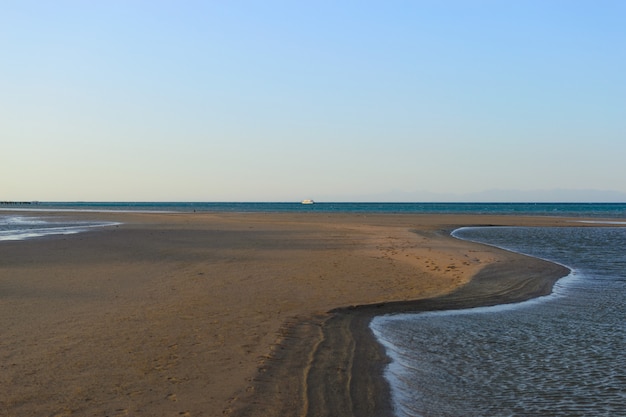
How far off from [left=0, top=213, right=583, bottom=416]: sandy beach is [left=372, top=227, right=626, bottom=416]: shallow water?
0.61 metres

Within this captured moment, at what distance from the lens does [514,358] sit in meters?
9.77

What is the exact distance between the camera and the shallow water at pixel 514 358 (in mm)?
7645

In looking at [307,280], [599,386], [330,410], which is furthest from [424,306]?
[330,410]

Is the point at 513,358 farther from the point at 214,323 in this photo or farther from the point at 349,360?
the point at 214,323

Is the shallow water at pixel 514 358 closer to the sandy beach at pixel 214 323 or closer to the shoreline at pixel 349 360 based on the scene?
the shoreline at pixel 349 360

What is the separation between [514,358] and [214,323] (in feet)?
17.5

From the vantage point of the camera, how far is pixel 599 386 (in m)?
8.34

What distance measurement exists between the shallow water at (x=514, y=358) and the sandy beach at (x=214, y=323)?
611 mm

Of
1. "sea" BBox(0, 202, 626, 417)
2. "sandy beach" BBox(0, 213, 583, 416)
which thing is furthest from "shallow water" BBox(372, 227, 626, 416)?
"sandy beach" BBox(0, 213, 583, 416)

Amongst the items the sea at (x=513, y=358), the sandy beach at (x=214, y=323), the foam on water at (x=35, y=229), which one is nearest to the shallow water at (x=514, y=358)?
the sea at (x=513, y=358)

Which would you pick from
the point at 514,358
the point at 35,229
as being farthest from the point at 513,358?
the point at 35,229

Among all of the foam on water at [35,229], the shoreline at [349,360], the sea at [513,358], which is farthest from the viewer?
the foam on water at [35,229]

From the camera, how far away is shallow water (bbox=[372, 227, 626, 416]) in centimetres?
764

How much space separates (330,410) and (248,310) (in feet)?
19.0
